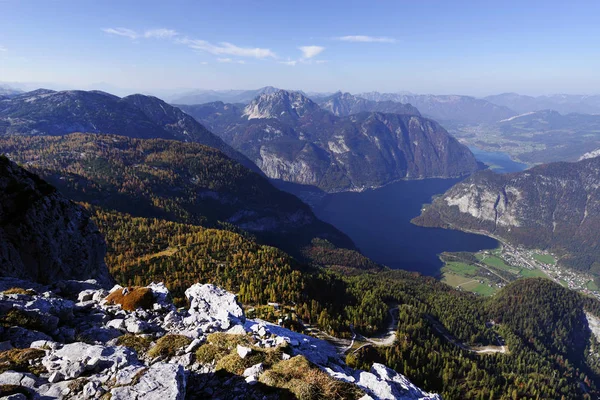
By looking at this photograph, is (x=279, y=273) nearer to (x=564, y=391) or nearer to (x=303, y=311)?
(x=303, y=311)

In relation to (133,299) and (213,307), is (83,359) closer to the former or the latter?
(133,299)

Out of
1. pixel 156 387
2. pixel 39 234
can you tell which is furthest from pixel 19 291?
pixel 156 387

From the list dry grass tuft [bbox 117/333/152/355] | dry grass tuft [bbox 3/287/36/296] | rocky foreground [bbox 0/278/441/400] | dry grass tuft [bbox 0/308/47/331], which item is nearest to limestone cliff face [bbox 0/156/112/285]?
rocky foreground [bbox 0/278/441/400]

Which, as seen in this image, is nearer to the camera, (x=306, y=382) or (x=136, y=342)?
(x=306, y=382)

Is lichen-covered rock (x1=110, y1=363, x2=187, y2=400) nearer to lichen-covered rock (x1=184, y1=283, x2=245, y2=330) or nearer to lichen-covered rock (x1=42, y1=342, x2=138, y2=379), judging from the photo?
lichen-covered rock (x1=42, y1=342, x2=138, y2=379)

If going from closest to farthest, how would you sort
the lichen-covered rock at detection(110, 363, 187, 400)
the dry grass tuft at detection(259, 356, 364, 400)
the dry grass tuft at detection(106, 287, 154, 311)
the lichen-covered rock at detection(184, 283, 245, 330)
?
the lichen-covered rock at detection(110, 363, 187, 400)
the dry grass tuft at detection(259, 356, 364, 400)
the lichen-covered rock at detection(184, 283, 245, 330)
the dry grass tuft at detection(106, 287, 154, 311)
